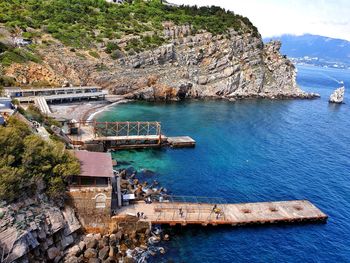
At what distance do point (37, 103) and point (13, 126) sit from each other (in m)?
38.4

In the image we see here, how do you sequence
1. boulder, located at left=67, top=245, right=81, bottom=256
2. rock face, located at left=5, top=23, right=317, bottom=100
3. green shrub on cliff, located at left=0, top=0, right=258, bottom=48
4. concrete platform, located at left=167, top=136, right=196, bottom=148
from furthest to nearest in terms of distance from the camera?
green shrub on cliff, located at left=0, top=0, right=258, bottom=48, rock face, located at left=5, top=23, right=317, bottom=100, concrete platform, located at left=167, top=136, right=196, bottom=148, boulder, located at left=67, top=245, right=81, bottom=256

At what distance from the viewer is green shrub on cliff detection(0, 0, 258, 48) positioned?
101312mm

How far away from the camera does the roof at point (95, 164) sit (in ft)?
117

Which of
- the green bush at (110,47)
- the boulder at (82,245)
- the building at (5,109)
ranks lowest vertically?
the boulder at (82,245)

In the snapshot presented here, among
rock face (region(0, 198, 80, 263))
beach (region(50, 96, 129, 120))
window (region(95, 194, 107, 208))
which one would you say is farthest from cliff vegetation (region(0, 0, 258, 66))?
rock face (region(0, 198, 80, 263))

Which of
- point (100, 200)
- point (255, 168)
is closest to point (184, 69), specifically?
point (255, 168)

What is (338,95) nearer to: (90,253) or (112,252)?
(112,252)

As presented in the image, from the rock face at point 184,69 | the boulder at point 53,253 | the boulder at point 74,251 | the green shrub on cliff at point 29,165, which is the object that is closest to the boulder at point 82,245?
the boulder at point 74,251

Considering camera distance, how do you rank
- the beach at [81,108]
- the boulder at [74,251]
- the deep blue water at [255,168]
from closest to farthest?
the boulder at [74,251] < the deep blue water at [255,168] < the beach at [81,108]

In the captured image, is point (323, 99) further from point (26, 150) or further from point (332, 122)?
point (26, 150)

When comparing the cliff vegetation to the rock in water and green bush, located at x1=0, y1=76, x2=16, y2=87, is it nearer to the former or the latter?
green bush, located at x1=0, y1=76, x2=16, y2=87

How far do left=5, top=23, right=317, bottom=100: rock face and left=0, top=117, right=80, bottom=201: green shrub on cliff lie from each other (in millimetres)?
55159

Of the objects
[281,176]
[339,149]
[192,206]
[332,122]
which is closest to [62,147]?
[192,206]

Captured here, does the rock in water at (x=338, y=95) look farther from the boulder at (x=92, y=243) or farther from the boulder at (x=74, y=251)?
the boulder at (x=74, y=251)
